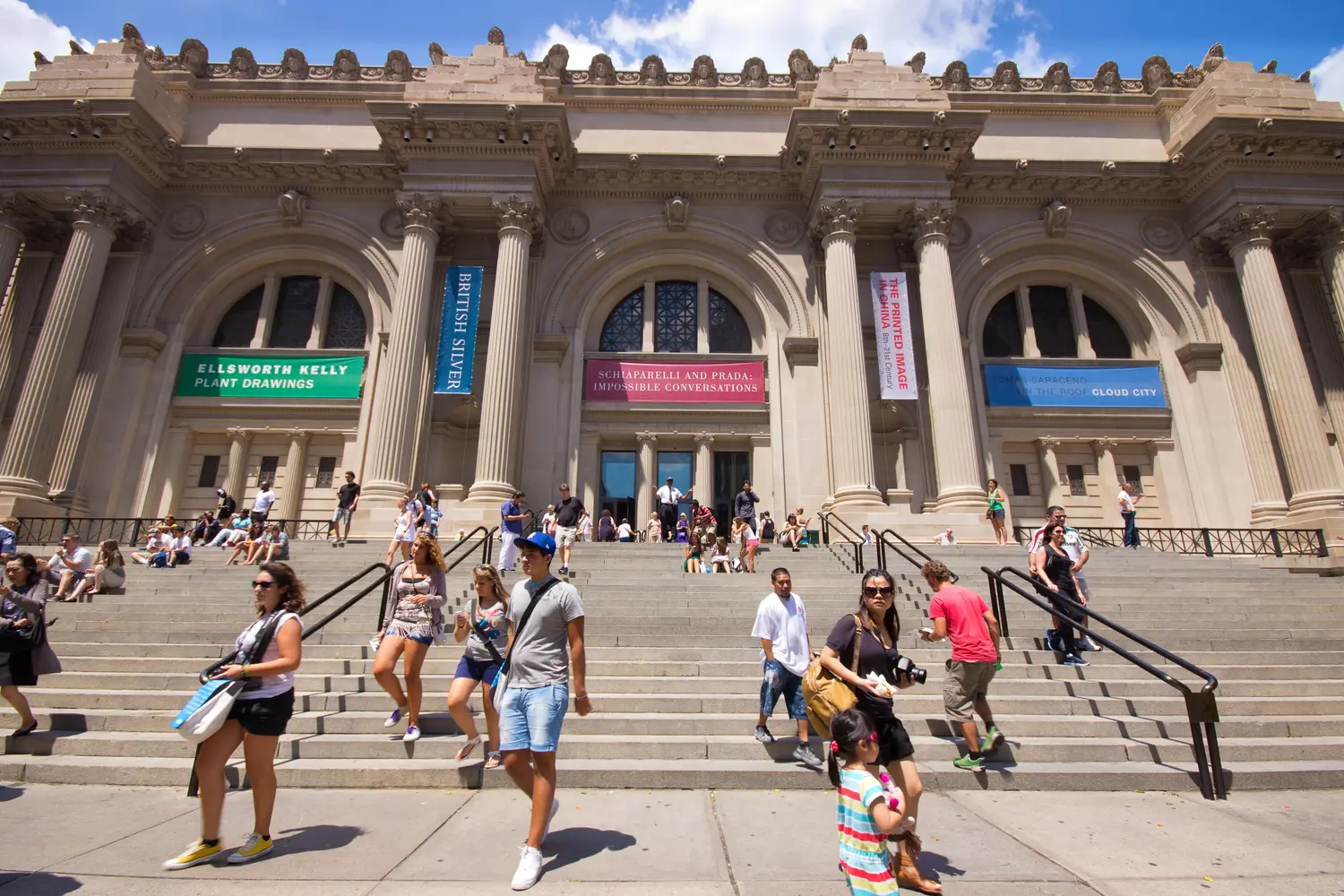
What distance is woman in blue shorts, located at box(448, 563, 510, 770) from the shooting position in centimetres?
564

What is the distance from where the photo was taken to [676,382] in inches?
833

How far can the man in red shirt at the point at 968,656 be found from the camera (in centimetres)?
575

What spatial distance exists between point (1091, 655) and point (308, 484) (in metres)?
19.9

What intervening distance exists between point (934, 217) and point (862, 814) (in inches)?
775

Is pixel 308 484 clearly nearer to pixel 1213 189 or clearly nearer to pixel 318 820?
pixel 318 820

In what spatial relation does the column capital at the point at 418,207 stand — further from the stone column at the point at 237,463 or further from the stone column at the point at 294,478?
the stone column at the point at 237,463

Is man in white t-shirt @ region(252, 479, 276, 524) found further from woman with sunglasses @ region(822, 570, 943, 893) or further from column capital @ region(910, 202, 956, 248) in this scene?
column capital @ region(910, 202, 956, 248)

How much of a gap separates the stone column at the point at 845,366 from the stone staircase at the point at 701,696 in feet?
19.1

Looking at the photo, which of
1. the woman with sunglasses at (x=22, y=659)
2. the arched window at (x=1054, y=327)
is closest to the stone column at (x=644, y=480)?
the arched window at (x=1054, y=327)

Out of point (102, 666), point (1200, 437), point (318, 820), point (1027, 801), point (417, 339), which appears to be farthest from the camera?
point (1200, 437)

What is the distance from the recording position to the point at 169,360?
2081 cm

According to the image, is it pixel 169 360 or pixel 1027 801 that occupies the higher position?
pixel 169 360

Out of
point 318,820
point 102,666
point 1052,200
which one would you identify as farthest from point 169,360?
point 1052,200

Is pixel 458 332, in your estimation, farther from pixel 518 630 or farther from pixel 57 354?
pixel 518 630
